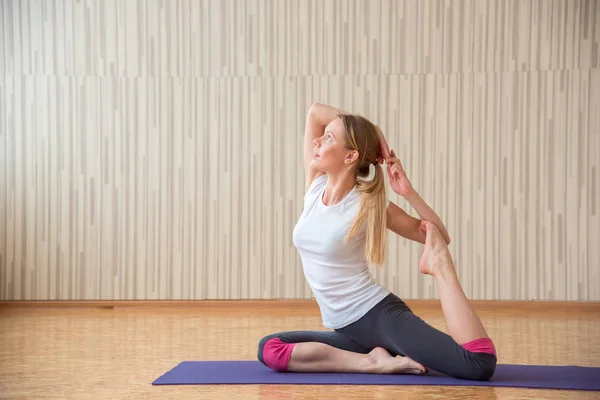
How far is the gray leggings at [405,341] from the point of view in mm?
2650

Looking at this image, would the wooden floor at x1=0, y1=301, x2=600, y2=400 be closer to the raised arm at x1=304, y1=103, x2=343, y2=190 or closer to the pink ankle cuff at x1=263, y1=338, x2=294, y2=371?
the pink ankle cuff at x1=263, y1=338, x2=294, y2=371

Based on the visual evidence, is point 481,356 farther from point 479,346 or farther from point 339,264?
point 339,264

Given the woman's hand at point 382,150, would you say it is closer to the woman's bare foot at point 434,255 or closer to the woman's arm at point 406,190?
the woman's arm at point 406,190

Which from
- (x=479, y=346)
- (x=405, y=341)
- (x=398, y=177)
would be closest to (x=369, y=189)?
(x=398, y=177)

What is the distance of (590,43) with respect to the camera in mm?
5637

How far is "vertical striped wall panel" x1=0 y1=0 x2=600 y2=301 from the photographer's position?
566 centimetres

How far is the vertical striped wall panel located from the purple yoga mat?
272cm

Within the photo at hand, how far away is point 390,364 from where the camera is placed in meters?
2.80

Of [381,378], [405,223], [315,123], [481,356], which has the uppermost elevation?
[315,123]

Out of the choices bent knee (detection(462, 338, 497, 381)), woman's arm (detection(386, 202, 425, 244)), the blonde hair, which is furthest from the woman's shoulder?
bent knee (detection(462, 338, 497, 381))

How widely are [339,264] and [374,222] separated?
21 cm

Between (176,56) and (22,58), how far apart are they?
1213 mm

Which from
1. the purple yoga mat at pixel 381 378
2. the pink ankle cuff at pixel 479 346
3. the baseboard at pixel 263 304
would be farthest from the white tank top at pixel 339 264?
the baseboard at pixel 263 304

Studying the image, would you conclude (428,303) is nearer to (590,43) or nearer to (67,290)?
(590,43)
